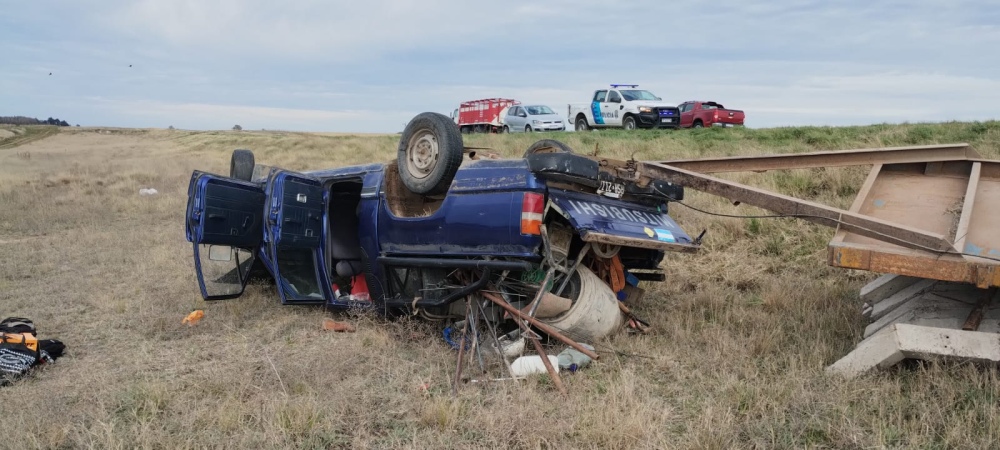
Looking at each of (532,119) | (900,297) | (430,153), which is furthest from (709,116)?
(430,153)

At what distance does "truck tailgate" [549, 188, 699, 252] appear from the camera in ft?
15.6

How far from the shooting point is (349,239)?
731 centimetres

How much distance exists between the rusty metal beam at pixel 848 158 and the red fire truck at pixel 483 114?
73.1 ft

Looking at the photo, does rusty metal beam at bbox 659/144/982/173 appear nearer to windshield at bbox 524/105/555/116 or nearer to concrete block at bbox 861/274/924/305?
concrete block at bbox 861/274/924/305

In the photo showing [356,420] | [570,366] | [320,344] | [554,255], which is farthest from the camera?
[320,344]

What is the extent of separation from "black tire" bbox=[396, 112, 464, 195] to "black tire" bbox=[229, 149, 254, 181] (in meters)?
2.67

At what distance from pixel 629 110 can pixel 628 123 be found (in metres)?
0.41

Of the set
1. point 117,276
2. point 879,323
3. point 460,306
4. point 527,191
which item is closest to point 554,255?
point 527,191

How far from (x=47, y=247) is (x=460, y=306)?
8.94 m

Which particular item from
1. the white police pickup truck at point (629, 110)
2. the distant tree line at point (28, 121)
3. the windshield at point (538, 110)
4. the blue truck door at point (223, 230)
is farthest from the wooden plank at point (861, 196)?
the distant tree line at point (28, 121)

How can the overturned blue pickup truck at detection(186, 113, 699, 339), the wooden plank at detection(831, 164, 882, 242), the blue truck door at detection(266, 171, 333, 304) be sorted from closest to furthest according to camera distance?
the wooden plank at detection(831, 164, 882, 242) → the overturned blue pickup truck at detection(186, 113, 699, 339) → the blue truck door at detection(266, 171, 333, 304)

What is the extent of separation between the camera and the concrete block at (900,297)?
5.08 m

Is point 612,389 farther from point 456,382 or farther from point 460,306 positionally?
point 460,306

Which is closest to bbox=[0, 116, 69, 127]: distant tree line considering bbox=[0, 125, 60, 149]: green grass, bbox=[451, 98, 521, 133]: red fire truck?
bbox=[0, 125, 60, 149]: green grass
